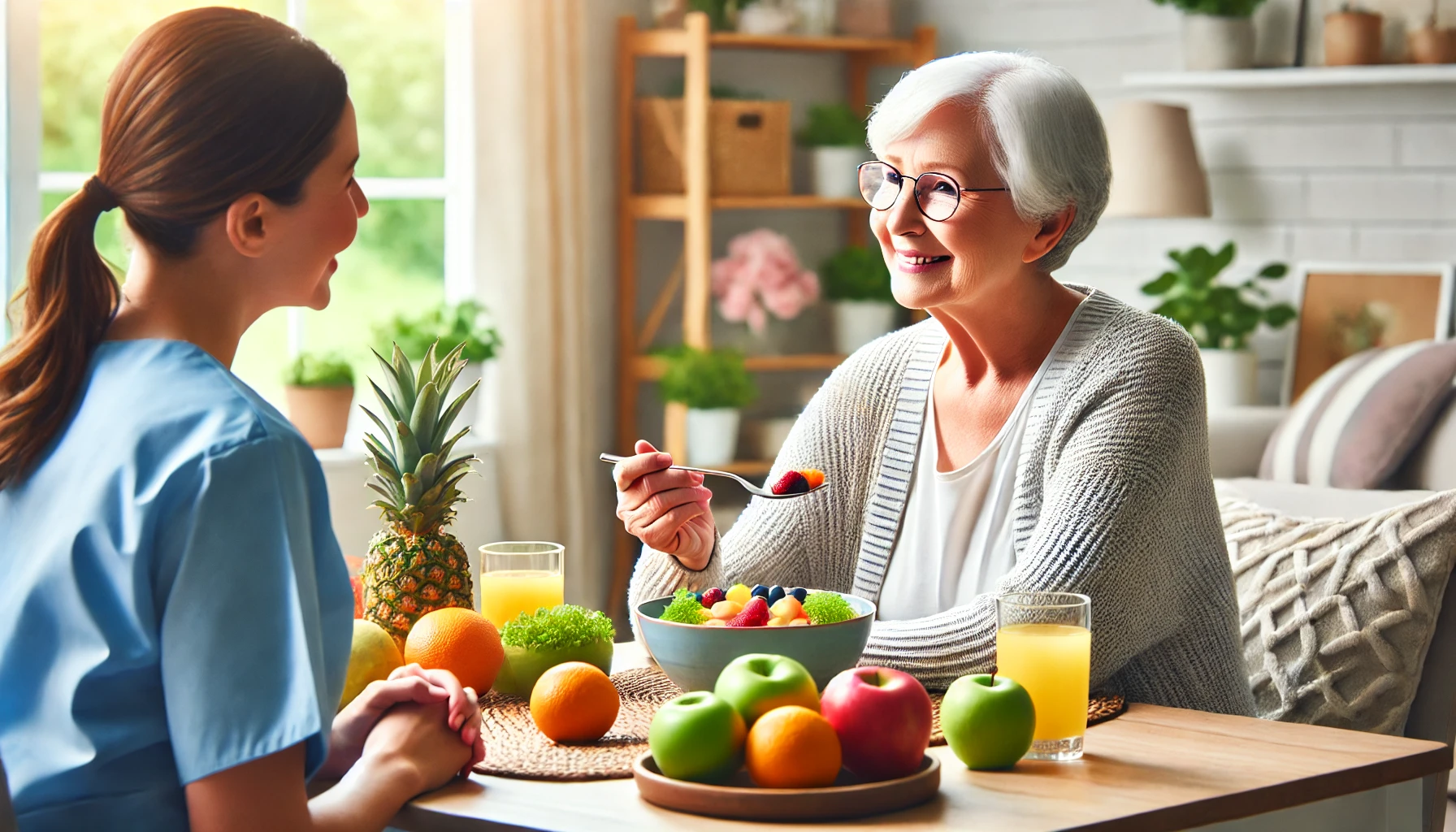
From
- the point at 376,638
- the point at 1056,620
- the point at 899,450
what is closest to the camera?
the point at 1056,620

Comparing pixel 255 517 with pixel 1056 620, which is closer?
pixel 255 517

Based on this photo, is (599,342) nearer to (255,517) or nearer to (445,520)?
(445,520)

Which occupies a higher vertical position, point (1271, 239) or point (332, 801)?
point (1271, 239)

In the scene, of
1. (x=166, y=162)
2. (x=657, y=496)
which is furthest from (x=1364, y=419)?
(x=166, y=162)

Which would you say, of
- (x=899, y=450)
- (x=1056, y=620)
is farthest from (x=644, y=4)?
(x=1056, y=620)

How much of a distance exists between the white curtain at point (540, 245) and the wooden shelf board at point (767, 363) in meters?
0.17

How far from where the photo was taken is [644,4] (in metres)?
4.59

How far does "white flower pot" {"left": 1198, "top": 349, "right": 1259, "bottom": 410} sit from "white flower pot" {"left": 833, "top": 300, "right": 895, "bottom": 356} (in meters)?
1.02

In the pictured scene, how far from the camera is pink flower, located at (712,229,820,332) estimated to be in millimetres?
4473

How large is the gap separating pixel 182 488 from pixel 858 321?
362 centimetres

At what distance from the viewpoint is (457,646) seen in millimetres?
1615

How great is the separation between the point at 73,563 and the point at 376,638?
472mm

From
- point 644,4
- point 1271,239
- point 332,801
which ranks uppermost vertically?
point 644,4

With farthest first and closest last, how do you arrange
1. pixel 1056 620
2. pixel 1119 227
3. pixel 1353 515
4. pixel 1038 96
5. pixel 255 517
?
pixel 1119 227, pixel 1353 515, pixel 1038 96, pixel 1056 620, pixel 255 517
